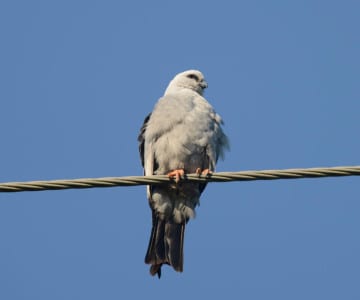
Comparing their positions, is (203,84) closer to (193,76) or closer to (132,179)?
(193,76)

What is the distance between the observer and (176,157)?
7926 mm

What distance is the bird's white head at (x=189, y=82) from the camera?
32.2 feet

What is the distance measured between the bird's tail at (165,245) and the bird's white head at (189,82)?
237 centimetres

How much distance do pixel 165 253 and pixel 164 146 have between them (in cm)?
113

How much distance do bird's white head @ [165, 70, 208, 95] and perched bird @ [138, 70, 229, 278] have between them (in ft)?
5.21

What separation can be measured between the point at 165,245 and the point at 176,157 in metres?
0.93

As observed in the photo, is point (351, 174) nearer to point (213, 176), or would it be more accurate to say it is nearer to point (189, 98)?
point (213, 176)

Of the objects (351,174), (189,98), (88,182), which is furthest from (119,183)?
(189,98)

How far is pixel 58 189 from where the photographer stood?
213 inches

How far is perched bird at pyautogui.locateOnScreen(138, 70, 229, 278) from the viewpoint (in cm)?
785

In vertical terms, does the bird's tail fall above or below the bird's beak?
below

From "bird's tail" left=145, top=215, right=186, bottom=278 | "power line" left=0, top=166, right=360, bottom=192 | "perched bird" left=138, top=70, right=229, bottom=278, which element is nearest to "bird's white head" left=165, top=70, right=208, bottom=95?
"perched bird" left=138, top=70, right=229, bottom=278

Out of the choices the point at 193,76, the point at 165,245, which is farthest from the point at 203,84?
the point at 165,245

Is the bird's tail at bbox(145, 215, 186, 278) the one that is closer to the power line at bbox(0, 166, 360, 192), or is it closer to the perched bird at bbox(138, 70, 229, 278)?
the perched bird at bbox(138, 70, 229, 278)
